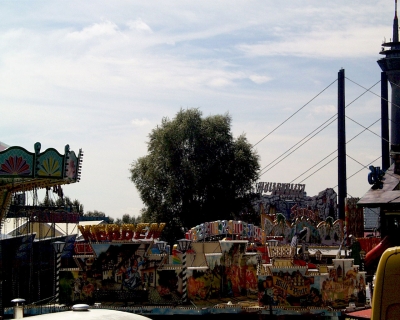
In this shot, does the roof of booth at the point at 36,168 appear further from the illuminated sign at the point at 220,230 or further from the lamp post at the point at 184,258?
the illuminated sign at the point at 220,230

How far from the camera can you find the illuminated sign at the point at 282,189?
60.4 metres

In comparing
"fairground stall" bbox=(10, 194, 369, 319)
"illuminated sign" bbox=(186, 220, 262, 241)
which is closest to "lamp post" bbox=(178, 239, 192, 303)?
"fairground stall" bbox=(10, 194, 369, 319)

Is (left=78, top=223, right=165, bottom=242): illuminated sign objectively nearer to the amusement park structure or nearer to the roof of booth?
the amusement park structure

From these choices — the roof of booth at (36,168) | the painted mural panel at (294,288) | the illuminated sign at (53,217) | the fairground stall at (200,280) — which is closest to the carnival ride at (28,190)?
the roof of booth at (36,168)

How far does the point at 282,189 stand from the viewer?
61.7 m

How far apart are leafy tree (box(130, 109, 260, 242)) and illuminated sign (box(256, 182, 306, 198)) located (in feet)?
4.82

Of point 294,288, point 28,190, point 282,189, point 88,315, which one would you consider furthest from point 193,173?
point 88,315

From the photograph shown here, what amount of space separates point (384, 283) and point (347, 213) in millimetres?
43587

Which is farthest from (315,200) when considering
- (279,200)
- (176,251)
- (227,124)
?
(176,251)

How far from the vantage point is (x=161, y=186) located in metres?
57.4

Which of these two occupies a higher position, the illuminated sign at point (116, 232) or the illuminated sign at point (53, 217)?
the illuminated sign at point (53, 217)

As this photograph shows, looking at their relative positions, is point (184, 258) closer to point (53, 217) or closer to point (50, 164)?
point (50, 164)

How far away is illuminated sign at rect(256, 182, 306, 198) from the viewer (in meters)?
60.4

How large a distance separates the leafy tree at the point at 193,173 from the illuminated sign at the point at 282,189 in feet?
4.82
